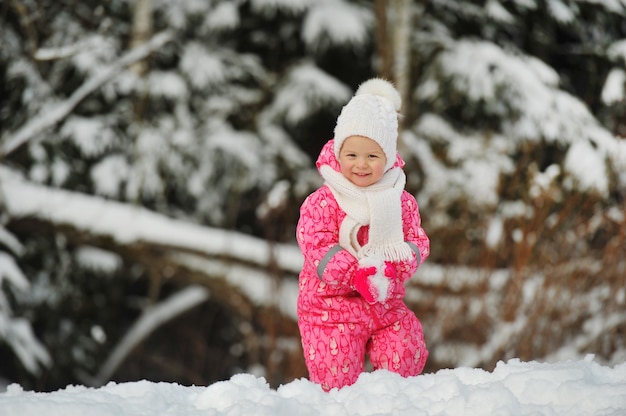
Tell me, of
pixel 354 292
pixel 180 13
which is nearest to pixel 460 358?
pixel 354 292

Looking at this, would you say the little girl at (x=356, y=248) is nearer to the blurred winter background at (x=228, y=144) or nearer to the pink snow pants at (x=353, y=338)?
the pink snow pants at (x=353, y=338)

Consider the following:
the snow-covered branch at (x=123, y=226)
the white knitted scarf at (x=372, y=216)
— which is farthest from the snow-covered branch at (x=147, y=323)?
the white knitted scarf at (x=372, y=216)

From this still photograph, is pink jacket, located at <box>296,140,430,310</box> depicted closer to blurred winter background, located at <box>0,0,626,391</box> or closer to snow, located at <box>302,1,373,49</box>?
blurred winter background, located at <box>0,0,626,391</box>

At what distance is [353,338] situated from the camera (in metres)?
2.60

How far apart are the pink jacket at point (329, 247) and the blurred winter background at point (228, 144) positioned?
3.58 m

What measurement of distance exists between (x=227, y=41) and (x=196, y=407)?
27.4ft

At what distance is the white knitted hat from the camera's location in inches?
100

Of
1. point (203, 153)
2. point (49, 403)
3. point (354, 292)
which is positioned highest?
point (203, 153)

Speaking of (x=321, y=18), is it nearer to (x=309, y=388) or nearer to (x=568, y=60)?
(x=568, y=60)

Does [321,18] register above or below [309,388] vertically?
above

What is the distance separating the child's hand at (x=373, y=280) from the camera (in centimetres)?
239

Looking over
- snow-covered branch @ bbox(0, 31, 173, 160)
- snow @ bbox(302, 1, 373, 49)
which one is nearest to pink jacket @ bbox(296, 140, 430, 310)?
snow-covered branch @ bbox(0, 31, 173, 160)

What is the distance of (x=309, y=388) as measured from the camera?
2.39 metres

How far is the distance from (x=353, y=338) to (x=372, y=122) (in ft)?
2.42
